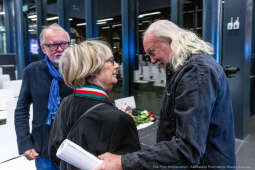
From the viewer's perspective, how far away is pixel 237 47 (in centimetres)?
315

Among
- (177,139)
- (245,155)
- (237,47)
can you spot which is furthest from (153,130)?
(177,139)

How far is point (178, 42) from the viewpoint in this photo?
0.95 m

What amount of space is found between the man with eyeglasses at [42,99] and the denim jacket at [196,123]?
0.78 meters

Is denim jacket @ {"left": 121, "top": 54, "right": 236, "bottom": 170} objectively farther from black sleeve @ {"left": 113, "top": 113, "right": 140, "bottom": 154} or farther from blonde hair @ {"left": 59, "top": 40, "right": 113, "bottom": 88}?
blonde hair @ {"left": 59, "top": 40, "right": 113, "bottom": 88}

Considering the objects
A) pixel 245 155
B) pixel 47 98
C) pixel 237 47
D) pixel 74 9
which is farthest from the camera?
pixel 74 9

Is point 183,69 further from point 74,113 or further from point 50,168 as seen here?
point 50,168

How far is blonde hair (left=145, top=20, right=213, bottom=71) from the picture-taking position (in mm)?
930

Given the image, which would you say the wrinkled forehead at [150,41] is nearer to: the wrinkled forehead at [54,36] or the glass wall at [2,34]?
the wrinkled forehead at [54,36]

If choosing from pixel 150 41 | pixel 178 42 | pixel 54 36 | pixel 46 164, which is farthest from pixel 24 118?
pixel 178 42

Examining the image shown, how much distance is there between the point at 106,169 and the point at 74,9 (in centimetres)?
701

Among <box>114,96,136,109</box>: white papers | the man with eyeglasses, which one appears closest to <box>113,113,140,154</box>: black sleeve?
the man with eyeglasses

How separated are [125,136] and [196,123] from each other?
262mm

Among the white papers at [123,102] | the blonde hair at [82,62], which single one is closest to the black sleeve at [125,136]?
the blonde hair at [82,62]

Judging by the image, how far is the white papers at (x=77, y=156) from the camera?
75cm
